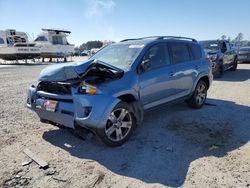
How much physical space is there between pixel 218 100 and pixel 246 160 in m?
3.99

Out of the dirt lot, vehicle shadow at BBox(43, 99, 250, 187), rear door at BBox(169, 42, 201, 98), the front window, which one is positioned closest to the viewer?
the dirt lot

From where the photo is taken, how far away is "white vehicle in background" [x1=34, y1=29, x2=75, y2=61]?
27.9m

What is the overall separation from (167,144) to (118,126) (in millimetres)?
923

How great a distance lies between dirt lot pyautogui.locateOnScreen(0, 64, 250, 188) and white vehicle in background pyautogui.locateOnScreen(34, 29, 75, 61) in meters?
23.5

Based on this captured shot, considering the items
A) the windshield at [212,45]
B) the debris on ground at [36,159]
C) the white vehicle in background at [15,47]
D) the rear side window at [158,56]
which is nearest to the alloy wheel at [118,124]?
the debris on ground at [36,159]

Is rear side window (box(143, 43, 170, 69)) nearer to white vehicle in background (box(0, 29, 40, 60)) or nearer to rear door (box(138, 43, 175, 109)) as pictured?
rear door (box(138, 43, 175, 109))

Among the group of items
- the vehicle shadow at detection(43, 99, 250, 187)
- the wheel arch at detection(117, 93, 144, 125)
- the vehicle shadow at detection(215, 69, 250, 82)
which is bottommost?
the vehicle shadow at detection(215, 69, 250, 82)

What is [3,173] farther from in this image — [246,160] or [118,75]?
[246,160]

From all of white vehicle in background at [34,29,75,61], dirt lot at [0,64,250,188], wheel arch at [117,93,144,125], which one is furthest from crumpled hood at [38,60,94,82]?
white vehicle in background at [34,29,75,61]

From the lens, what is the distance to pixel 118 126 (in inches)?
163

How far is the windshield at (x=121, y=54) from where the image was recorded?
15.4 feet

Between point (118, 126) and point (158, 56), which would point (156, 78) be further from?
point (118, 126)

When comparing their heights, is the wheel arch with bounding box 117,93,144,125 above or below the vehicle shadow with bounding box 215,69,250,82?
above

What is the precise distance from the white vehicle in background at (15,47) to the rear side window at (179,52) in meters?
22.0
